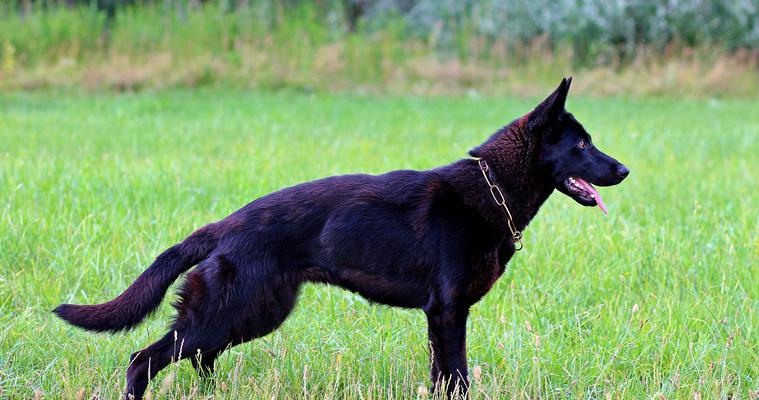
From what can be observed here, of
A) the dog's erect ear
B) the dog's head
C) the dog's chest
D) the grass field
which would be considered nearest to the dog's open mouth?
the dog's head

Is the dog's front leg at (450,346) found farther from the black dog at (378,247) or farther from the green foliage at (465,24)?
the green foliage at (465,24)

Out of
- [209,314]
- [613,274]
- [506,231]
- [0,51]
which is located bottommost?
[0,51]

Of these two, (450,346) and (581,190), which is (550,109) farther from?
(450,346)

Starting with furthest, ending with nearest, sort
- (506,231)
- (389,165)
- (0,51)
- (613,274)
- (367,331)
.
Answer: (0,51)
(389,165)
(613,274)
(367,331)
(506,231)

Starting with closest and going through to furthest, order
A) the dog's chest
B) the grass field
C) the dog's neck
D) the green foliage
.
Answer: the dog's chest < the dog's neck < the grass field < the green foliage

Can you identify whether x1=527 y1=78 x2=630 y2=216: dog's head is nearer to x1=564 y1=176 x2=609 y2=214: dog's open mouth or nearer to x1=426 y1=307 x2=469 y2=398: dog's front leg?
x1=564 y1=176 x2=609 y2=214: dog's open mouth

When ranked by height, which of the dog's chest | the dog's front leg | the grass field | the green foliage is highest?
the dog's chest

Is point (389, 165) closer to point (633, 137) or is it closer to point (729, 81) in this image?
point (633, 137)

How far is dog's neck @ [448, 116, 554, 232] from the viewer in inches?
127

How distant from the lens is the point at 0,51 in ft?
50.5

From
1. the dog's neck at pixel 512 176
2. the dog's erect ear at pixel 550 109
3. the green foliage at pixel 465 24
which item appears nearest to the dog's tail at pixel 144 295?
the dog's neck at pixel 512 176

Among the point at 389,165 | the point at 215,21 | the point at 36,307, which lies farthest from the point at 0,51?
the point at 36,307

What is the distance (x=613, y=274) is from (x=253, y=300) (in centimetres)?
223

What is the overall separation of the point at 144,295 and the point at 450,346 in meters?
1.10
